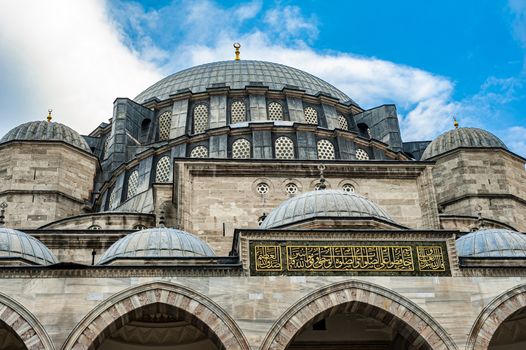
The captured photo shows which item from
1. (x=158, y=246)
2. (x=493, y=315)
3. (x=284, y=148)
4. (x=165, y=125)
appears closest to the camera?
(x=493, y=315)

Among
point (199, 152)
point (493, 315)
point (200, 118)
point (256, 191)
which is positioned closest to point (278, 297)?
point (493, 315)

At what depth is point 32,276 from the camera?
1230 centimetres

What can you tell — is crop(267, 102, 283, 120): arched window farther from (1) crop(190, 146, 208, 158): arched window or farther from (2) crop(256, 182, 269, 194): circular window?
(2) crop(256, 182, 269, 194): circular window

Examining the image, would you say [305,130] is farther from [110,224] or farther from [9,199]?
[9,199]

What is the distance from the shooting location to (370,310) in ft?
42.4

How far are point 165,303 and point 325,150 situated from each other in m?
11.3

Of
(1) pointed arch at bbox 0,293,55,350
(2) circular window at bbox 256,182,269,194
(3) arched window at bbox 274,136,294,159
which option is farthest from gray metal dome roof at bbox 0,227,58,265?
(3) arched window at bbox 274,136,294,159

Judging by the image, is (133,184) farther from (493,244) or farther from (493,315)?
(493,315)

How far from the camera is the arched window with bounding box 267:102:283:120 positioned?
86.5ft

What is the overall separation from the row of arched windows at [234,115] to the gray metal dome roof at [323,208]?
424 inches

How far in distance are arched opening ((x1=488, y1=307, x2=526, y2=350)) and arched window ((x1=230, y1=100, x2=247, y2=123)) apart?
1319 centimetres

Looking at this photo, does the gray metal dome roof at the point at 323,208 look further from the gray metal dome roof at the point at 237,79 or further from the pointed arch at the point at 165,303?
the gray metal dome roof at the point at 237,79

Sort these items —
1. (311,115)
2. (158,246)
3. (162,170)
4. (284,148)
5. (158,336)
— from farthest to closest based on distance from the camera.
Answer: (311,115)
(162,170)
(284,148)
(158,336)
(158,246)

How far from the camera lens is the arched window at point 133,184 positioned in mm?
23172
